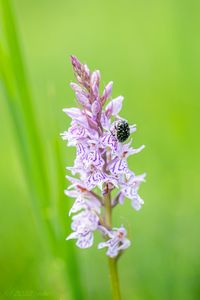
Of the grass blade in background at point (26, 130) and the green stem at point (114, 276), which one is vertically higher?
the grass blade in background at point (26, 130)

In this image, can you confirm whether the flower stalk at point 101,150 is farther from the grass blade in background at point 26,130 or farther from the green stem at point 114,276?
the grass blade in background at point 26,130

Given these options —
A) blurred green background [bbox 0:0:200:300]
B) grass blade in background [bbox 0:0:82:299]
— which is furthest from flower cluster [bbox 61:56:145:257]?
grass blade in background [bbox 0:0:82:299]

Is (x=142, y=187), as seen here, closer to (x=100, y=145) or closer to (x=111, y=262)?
(x=111, y=262)

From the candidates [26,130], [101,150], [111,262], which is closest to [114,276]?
[111,262]

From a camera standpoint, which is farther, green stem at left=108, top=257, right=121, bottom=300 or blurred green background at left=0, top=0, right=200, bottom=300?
blurred green background at left=0, top=0, right=200, bottom=300

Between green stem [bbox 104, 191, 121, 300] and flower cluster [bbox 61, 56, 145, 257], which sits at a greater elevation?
flower cluster [bbox 61, 56, 145, 257]

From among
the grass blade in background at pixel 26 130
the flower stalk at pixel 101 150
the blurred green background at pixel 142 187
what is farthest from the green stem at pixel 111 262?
the grass blade in background at pixel 26 130

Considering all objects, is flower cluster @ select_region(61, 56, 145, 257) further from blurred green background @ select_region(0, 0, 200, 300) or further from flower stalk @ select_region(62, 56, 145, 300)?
blurred green background @ select_region(0, 0, 200, 300)

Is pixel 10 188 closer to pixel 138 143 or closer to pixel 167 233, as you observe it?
pixel 138 143
